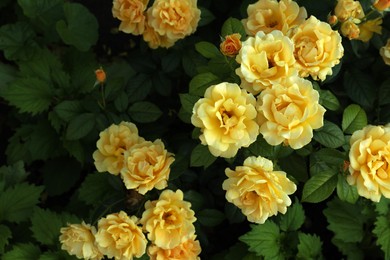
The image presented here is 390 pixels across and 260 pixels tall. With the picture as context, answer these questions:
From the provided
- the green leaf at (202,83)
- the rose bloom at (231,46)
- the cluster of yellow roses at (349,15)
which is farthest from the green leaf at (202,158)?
the cluster of yellow roses at (349,15)

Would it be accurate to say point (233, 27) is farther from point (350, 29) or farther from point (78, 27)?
point (78, 27)

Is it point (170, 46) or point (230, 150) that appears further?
point (170, 46)

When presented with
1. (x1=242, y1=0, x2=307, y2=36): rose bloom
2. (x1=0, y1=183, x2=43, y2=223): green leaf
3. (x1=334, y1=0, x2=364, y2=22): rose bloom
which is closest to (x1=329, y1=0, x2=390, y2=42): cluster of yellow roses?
(x1=334, y1=0, x2=364, y2=22): rose bloom

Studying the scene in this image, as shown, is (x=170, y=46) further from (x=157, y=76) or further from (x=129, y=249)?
(x=129, y=249)

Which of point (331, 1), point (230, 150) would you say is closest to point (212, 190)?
point (230, 150)

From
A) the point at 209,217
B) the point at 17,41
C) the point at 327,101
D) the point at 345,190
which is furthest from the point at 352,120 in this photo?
the point at 17,41

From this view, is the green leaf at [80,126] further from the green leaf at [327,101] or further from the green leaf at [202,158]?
the green leaf at [327,101]
